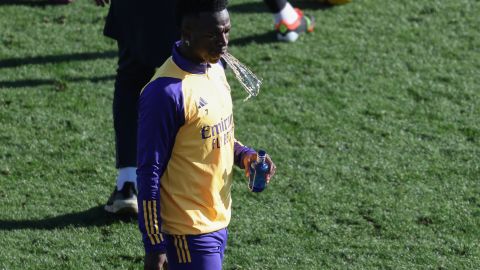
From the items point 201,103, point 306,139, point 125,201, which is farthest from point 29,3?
point 201,103

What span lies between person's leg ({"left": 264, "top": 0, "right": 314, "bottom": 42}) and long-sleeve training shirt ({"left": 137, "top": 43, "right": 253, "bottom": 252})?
4.17 m

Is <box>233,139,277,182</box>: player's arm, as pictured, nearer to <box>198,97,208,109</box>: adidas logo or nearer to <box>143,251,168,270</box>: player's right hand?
<box>198,97,208,109</box>: adidas logo

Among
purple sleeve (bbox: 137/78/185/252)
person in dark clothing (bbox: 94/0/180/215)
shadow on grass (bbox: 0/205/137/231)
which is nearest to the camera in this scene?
purple sleeve (bbox: 137/78/185/252)

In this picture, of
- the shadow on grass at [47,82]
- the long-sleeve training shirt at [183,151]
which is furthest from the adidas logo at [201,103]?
the shadow on grass at [47,82]

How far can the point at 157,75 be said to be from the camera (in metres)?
4.23

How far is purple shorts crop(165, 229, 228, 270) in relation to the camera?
432 cm

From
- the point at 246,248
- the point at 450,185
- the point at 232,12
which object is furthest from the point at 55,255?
the point at 232,12

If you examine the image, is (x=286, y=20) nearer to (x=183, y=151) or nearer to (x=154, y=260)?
(x=183, y=151)

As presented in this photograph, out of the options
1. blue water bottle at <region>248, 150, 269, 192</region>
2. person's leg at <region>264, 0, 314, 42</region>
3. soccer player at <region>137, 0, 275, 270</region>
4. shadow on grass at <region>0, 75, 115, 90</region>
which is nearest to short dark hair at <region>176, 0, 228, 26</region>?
soccer player at <region>137, 0, 275, 270</region>

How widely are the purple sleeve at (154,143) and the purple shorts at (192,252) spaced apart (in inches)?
8.0

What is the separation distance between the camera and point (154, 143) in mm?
4098

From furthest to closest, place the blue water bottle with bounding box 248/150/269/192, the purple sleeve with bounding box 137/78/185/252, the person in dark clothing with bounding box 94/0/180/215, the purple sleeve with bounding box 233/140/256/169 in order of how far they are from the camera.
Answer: the person in dark clothing with bounding box 94/0/180/215, the purple sleeve with bounding box 233/140/256/169, the blue water bottle with bounding box 248/150/269/192, the purple sleeve with bounding box 137/78/185/252

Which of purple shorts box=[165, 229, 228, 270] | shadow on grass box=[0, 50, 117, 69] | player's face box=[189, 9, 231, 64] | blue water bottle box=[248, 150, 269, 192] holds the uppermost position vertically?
player's face box=[189, 9, 231, 64]

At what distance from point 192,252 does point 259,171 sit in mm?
484
